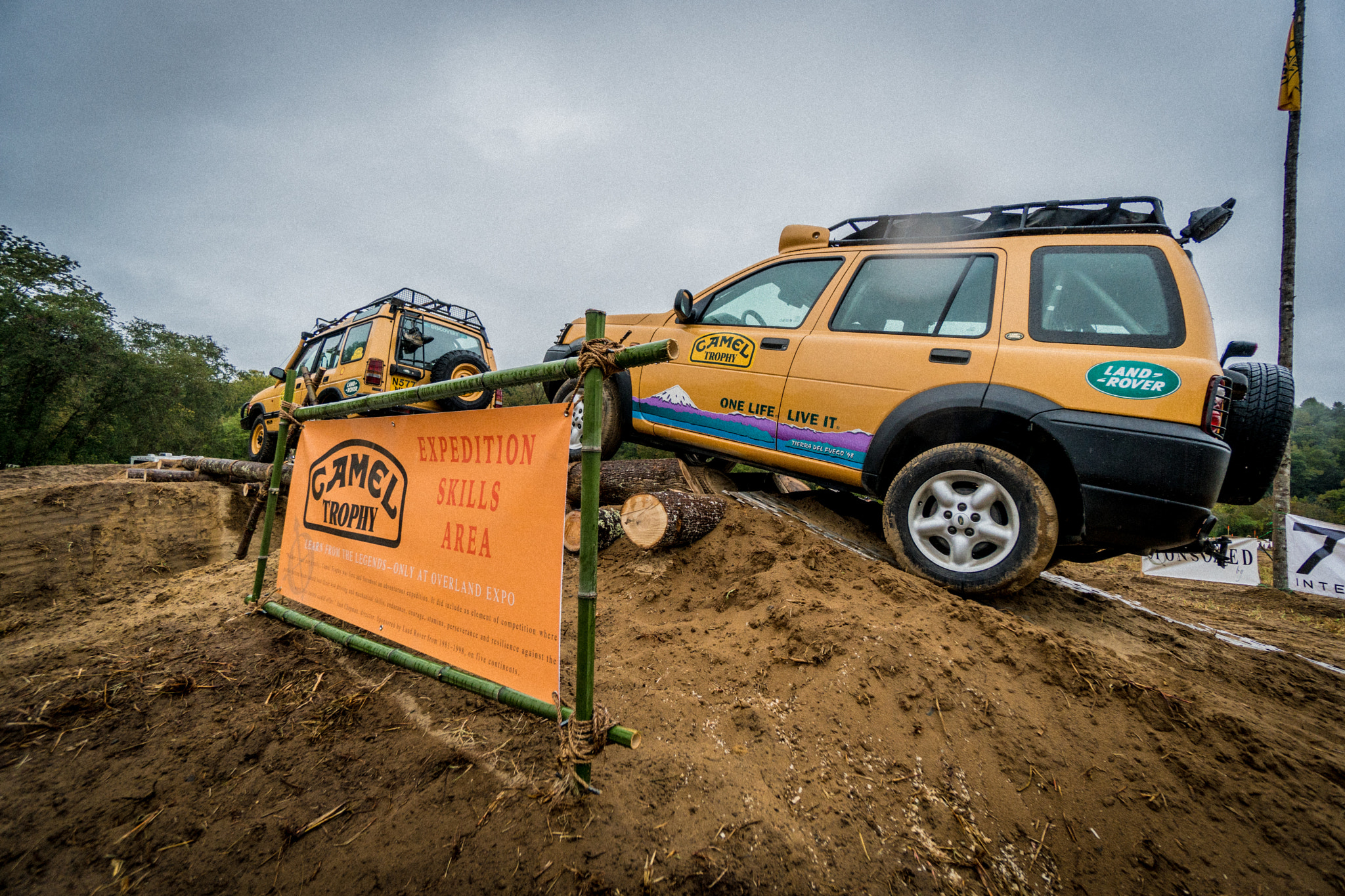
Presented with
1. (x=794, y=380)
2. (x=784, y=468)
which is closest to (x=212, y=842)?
(x=784, y=468)

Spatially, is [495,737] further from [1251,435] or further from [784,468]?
[1251,435]

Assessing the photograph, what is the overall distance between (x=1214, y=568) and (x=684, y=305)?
11.6 meters

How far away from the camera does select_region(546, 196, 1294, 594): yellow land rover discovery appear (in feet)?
7.15

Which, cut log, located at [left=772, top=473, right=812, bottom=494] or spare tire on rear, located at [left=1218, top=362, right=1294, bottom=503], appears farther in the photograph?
cut log, located at [left=772, top=473, right=812, bottom=494]

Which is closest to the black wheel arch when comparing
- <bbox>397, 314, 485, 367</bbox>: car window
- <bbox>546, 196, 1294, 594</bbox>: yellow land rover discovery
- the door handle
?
<bbox>546, 196, 1294, 594</bbox>: yellow land rover discovery

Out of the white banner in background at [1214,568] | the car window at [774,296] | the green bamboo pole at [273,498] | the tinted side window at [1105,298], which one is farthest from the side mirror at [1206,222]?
the white banner in background at [1214,568]

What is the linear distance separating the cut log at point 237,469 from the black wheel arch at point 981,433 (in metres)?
5.31

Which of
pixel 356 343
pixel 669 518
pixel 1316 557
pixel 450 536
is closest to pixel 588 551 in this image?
pixel 450 536

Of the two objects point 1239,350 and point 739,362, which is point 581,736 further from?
point 1239,350

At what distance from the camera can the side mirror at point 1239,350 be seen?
272cm

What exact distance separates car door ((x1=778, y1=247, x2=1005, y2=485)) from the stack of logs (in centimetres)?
71

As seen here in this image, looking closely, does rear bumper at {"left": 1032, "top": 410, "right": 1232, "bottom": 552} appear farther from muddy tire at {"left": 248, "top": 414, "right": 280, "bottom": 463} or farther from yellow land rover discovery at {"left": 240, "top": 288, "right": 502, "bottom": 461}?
muddy tire at {"left": 248, "top": 414, "right": 280, "bottom": 463}

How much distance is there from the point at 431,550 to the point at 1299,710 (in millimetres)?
3645

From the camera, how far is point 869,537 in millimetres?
3188
